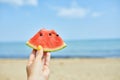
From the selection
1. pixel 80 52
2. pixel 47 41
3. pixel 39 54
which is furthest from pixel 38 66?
pixel 80 52

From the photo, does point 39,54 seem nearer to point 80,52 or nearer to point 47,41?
point 47,41

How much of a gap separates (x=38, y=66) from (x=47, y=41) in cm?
44

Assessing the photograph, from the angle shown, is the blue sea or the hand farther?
the blue sea

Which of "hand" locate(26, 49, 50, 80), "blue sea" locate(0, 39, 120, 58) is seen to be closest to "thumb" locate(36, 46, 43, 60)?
"hand" locate(26, 49, 50, 80)

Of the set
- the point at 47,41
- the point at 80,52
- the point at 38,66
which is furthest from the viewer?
the point at 80,52

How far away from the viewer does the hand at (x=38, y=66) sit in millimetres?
1788

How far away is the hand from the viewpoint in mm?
1788

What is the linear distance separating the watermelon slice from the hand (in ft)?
0.25

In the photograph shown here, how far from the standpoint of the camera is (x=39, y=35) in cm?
223

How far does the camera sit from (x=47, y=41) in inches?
87.3

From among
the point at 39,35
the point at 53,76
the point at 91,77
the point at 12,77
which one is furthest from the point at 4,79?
the point at 39,35

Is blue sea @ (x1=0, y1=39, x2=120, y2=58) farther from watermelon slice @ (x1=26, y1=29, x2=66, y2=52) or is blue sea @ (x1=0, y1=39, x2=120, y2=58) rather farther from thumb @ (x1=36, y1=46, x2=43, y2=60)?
thumb @ (x1=36, y1=46, x2=43, y2=60)

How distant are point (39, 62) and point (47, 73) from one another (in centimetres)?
12

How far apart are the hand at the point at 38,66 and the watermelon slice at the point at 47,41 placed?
0.25 feet
